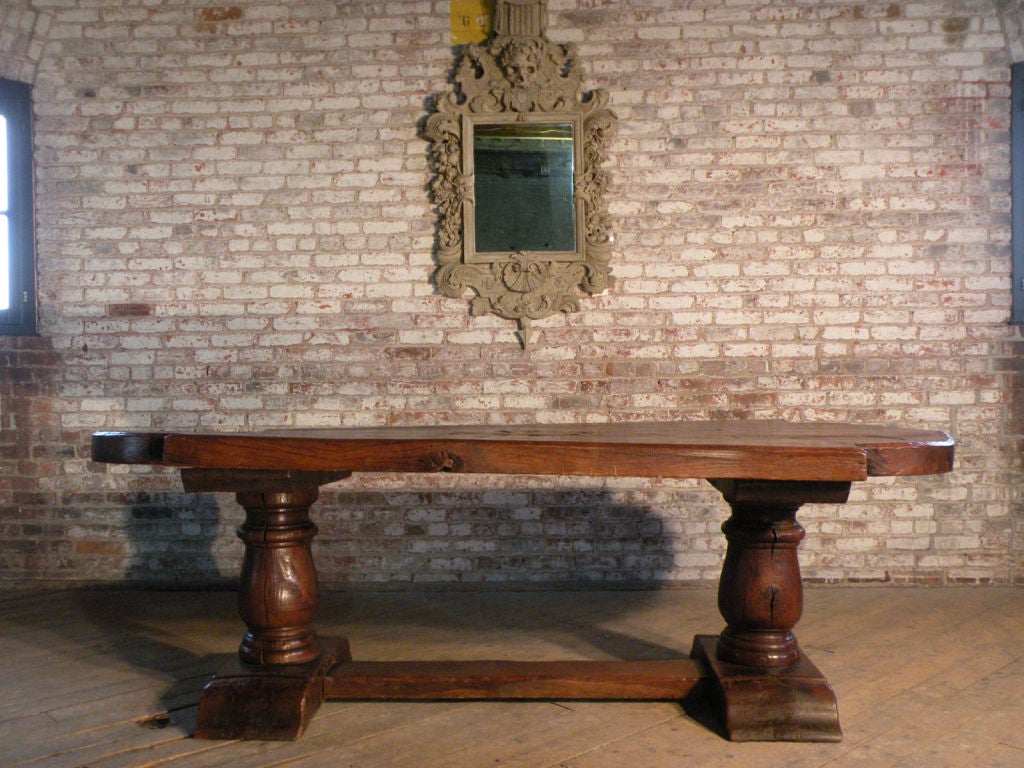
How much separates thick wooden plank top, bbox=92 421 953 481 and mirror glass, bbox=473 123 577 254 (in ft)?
5.72

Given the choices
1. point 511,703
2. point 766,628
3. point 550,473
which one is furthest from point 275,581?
point 766,628

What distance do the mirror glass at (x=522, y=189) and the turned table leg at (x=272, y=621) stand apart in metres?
1.73

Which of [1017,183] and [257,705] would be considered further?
[1017,183]

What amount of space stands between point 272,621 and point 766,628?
1.33 meters

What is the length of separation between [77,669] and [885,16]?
409 cm

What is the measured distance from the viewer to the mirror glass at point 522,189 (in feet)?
12.3

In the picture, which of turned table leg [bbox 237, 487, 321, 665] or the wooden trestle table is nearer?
the wooden trestle table

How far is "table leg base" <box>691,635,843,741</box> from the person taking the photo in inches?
82.8

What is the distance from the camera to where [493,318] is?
12.4ft

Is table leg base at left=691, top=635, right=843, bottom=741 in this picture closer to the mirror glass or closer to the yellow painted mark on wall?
the mirror glass

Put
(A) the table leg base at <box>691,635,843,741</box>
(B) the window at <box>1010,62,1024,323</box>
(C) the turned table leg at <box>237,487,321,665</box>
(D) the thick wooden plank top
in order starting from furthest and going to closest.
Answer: (B) the window at <box>1010,62,1024,323</box>, (C) the turned table leg at <box>237,487,321,665</box>, (A) the table leg base at <box>691,635,843,741</box>, (D) the thick wooden plank top

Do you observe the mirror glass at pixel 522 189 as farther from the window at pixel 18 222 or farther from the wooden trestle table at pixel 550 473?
the window at pixel 18 222

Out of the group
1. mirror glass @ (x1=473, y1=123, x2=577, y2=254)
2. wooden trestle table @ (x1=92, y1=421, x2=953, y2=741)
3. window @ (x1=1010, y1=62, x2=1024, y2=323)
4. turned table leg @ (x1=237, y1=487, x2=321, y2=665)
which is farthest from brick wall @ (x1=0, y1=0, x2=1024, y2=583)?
turned table leg @ (x1=237, y1=487, x2=321, y2=665)

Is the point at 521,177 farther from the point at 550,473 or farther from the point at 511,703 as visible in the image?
the point at 511,703
